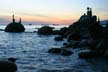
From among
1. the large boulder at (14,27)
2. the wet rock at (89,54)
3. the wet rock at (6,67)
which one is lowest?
the large boulder at (14,27)

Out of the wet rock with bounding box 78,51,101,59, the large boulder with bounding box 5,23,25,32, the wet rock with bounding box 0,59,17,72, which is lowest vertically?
the large boulder with bounding box 5,23,25,32

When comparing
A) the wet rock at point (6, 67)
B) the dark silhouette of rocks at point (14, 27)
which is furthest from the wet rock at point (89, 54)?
the dark silhouette of rocks at point (14, 27)

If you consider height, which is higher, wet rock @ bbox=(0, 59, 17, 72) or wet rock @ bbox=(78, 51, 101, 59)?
wet rock @ bbox=(0, 59, 17, 72)

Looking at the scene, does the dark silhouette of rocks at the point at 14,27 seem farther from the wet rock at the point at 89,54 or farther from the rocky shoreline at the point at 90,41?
the wet rock at the point at 89,54

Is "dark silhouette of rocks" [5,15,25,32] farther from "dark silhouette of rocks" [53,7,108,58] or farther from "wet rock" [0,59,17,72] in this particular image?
"wet rock" [0,59,17,72]

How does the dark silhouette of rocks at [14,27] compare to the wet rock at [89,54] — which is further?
the dark silhouette of rocks at [14,27]

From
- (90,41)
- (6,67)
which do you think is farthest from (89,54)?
(6,67)

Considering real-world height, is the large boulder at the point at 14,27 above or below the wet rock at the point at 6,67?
below

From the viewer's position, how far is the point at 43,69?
3155 cm

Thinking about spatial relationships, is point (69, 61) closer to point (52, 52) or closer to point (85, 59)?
point (85, 59)

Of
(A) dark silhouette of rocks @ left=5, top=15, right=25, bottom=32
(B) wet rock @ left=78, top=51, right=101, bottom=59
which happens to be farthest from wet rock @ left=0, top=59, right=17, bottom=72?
(A) dark silhouette of rocks @ left=5, top=15, right=25, bottom=32

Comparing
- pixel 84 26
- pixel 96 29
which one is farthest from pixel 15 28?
pixel 96 29

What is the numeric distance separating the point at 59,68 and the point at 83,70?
10.2 feet

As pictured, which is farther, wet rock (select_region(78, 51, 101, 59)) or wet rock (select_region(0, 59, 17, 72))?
wet rock (select_region(78, 51, 101, 59))
